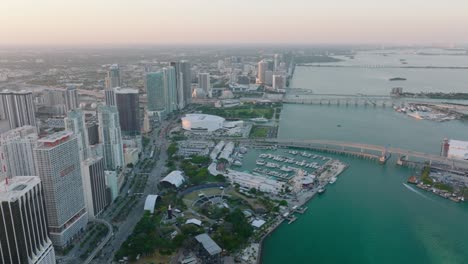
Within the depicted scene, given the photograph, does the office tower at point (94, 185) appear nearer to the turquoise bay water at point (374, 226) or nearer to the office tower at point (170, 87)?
the turquoise bay water at point (374, 226)

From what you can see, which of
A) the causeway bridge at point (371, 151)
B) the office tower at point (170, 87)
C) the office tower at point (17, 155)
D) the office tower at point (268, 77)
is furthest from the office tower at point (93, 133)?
the office tower at point (268, 77)

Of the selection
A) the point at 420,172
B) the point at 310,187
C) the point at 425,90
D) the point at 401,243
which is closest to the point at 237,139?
the point at 310,187

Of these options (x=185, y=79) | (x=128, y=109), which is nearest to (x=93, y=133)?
(x=128, y=109)

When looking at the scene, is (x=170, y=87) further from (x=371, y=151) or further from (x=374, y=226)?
(x=374, y=226)

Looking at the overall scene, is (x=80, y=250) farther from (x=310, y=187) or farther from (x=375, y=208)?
(x=375, y=208)

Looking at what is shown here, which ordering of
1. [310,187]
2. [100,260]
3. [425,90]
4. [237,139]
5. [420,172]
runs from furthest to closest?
[425,90] < [237,139] < [420,172] < [310,187] < [100,260]

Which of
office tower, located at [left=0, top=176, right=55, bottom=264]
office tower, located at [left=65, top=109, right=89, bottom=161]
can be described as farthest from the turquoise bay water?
office tower, located at [left=65, top=109, right=89, bottom=161]
